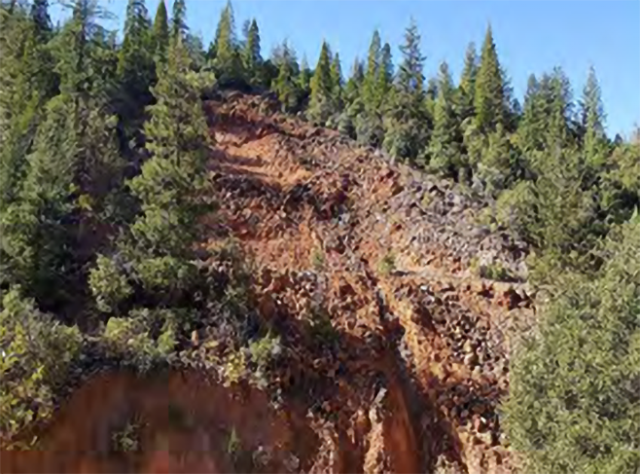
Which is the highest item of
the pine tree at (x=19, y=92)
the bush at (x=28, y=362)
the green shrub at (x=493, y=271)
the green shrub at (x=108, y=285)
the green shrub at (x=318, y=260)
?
the pine tree at (x=19, y=92)

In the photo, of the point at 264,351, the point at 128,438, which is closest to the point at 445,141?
the point at 264,351

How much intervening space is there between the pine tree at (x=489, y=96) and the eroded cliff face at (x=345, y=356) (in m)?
13.9

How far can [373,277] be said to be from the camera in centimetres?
2934

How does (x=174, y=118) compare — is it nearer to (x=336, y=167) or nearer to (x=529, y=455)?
(x=529, y=455)

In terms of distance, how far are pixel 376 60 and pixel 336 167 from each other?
92.7ft

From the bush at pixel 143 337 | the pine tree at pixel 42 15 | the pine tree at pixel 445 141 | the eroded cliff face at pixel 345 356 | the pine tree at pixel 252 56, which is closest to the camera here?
the eroded cliff face at pixel 345 356

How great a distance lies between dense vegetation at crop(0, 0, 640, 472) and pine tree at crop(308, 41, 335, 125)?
0.19 metres

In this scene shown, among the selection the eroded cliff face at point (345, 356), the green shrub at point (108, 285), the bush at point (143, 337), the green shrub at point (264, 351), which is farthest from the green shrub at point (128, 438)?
the green shrub at point (108, 285)

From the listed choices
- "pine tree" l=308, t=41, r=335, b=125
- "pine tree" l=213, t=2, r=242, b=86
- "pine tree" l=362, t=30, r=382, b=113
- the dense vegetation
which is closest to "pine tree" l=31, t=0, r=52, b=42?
the dense vegetation

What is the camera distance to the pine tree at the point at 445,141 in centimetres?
4231

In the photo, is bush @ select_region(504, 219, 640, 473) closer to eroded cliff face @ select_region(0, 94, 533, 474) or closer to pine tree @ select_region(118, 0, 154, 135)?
eroded cliff face @ select_region(0, 94, 533, 474)

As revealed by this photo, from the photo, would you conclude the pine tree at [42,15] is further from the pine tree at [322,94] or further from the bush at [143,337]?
the bush at [143,337]

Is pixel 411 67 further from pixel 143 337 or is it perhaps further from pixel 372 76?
pixel 143 337

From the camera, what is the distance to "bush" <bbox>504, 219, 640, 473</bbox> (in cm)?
1620
